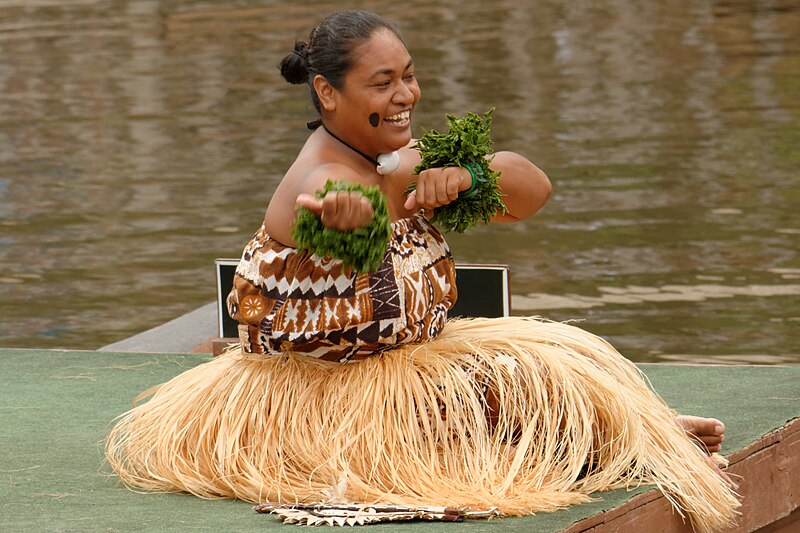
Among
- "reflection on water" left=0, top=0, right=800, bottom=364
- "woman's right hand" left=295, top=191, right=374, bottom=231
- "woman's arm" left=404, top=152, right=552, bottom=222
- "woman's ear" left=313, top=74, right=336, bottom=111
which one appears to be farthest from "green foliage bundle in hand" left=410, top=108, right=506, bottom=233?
"reflection on water" left=0, top=0, right=800, bottom=364

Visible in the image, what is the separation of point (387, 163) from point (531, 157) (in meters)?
7.06

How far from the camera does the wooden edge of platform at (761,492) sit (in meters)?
3.13

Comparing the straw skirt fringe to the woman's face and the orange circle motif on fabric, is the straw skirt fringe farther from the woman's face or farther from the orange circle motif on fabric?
the woman's face

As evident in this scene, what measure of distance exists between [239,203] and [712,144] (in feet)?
11.1

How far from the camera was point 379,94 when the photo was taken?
3209 millimetres

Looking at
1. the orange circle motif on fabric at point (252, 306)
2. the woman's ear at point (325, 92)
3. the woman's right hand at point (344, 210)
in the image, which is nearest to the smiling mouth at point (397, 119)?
the woman's ear at point (325, 92)

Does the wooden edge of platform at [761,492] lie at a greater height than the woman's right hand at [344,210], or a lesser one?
lesser

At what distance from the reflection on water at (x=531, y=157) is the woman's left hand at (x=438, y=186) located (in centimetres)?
316

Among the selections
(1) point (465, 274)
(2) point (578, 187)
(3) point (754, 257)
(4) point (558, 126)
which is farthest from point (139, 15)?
(1) point (465, 274)

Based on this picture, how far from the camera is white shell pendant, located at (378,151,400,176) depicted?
10.7 feet

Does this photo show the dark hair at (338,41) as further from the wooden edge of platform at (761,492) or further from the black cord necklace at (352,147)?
the wooden edge of platform at (761,492)

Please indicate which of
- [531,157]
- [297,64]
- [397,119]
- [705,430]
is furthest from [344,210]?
[531,157]

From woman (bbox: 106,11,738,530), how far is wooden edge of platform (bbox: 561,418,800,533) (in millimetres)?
63

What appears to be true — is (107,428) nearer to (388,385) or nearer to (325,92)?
(388,385)
